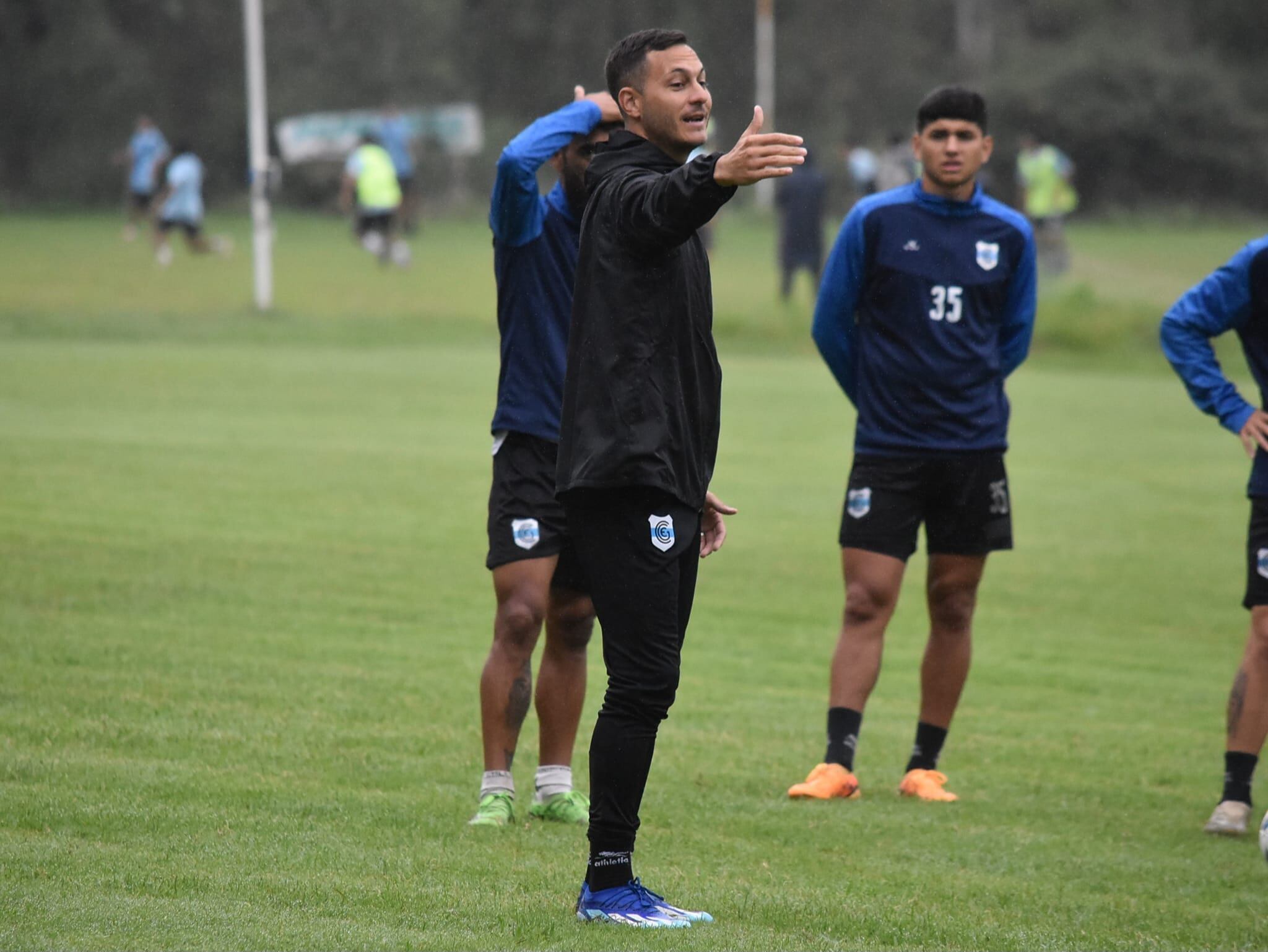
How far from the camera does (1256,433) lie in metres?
6.01

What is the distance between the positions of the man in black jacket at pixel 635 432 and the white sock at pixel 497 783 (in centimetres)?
115

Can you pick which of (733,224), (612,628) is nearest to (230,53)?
(733,224)

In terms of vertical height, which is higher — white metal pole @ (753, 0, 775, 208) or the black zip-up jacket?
white metal pole @ (753, 0, 775, 208)

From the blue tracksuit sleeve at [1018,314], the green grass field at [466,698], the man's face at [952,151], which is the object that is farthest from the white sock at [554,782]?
the man's face at [952,151]

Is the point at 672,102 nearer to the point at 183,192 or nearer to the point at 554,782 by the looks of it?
the point at 554,782

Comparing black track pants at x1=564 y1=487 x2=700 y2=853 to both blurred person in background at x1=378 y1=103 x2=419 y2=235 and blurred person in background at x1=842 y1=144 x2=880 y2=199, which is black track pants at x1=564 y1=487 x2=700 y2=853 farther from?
blurred person in background at x1=842 y1=144 x2=880 y2=199

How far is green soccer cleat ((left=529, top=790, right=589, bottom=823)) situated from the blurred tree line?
42423 millimetres

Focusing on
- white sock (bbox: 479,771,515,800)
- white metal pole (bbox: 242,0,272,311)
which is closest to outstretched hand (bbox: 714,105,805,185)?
white sock (bbox: 479,771,515,800)

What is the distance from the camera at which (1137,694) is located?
807 cm

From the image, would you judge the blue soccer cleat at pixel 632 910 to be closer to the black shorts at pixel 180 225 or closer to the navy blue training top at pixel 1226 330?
the navy blue training top at pixel 1226 330

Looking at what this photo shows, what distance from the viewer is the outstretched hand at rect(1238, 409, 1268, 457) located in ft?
19.7

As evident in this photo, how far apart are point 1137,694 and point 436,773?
363 centimetres

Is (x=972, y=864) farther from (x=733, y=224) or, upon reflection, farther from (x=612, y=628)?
(x=733, y=224)

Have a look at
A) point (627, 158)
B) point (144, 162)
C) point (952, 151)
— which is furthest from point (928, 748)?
point (144, 162)
